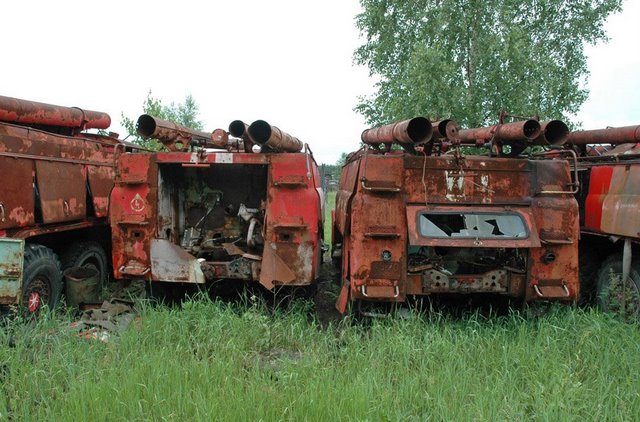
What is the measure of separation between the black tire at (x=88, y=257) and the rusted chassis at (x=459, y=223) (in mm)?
3761

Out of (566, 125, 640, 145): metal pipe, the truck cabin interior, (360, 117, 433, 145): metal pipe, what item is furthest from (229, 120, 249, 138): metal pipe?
(566, 125, 640, 145): metal pipe

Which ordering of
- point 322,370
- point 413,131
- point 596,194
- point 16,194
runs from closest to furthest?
point 322,370
point 413,131
point 16,194
point 596,194

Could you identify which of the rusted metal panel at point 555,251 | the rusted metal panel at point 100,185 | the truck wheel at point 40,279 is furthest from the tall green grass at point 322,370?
the rusted metal panel at point 100,185

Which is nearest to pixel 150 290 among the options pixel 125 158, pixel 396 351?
pixel 125 158

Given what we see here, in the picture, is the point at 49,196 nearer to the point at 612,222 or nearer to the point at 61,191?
the point at 61,191

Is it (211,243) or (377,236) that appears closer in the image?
(377,236)

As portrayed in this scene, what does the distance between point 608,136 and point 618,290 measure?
220 cm

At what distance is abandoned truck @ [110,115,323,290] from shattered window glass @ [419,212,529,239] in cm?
127

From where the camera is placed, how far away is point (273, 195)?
5.65 meters

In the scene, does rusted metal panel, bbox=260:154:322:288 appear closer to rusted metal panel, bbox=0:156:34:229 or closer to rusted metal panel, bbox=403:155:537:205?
rusted metal panel, bbox=403:155:537:205

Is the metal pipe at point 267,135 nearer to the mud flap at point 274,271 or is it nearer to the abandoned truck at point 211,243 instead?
the abandoned truck at point 211,243

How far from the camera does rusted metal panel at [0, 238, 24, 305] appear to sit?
16.4 ft

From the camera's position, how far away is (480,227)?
4906 millimetres

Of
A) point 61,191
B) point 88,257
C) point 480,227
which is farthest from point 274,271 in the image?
point 88,257
